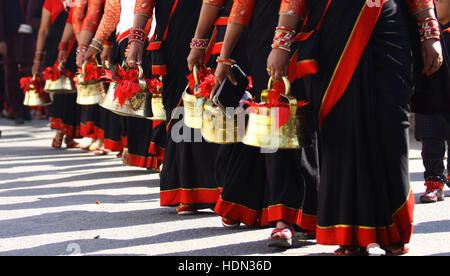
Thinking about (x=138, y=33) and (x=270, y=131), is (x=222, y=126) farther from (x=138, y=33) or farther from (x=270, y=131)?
(x=138, y=33)

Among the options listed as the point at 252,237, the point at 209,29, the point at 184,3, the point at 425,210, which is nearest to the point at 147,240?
the point at 252,237

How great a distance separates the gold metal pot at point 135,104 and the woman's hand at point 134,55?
2.0 inches

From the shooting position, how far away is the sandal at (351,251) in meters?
3.62

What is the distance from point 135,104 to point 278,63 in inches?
66.1

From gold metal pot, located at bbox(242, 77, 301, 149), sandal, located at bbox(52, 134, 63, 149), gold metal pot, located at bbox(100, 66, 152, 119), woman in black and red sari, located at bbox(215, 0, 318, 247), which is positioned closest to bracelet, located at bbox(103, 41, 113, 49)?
gold metal pot, located at bbox(100, 66, 152, 119)

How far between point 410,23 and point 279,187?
1.04 metres

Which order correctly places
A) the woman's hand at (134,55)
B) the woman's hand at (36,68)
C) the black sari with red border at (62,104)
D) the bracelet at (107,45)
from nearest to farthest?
the woman's hand at (134,55) < the bracelet at (107,45) < the woman's hand at (36,68) < the black sari with red border at (62,104)

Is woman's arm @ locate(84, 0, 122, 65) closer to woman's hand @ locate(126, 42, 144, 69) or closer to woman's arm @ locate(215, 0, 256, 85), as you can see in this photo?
woman's hand @ locate(126, 42, 144, 69)

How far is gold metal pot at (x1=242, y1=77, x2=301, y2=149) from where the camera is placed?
11.4 feet

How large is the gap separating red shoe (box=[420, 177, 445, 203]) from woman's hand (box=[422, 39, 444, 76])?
6.05 ft

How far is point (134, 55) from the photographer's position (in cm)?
498

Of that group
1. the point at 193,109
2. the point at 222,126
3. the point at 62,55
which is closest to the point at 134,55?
the point at 193,109

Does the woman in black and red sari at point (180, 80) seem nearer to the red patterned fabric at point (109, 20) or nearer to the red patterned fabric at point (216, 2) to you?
the red patterned fabric at point (216, 2)

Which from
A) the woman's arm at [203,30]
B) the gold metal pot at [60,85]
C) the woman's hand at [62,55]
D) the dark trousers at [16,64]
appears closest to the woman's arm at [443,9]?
the woman's arm at [203,30]
